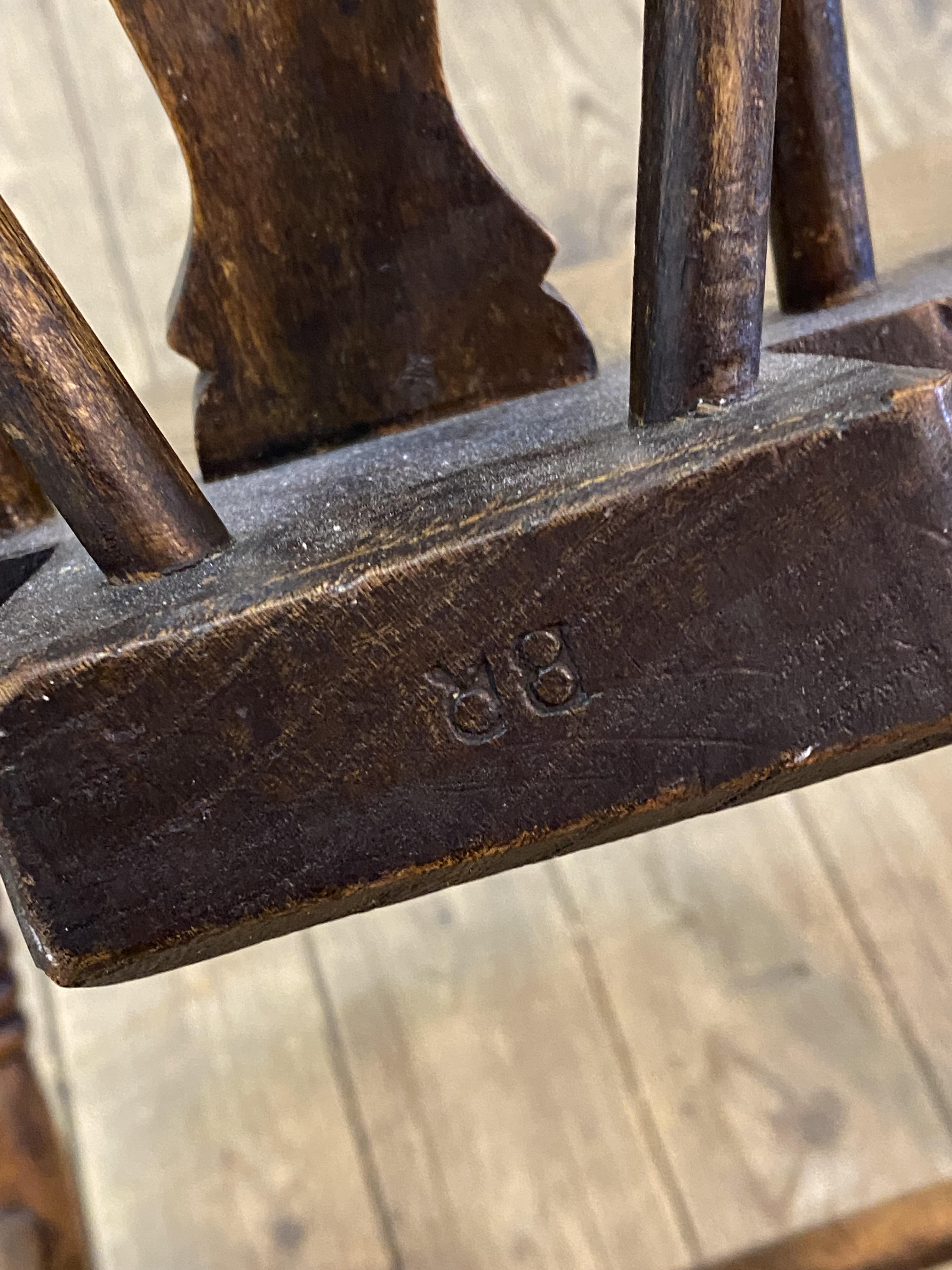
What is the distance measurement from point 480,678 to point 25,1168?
2.57 feet

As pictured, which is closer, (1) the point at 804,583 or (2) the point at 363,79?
(1) the point at 804,583

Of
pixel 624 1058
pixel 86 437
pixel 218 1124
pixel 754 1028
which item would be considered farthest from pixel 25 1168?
pixel 86 437

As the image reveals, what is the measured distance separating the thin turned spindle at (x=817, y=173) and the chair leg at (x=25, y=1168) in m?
0.74

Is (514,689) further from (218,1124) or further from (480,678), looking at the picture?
(218,1124)

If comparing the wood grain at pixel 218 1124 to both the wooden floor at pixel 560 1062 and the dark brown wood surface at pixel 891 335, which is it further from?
the dark brown wood surface at pixel 891 335

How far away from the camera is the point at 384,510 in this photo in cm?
45

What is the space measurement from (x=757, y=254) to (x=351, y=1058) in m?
0.94

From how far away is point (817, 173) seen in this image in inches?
24.4

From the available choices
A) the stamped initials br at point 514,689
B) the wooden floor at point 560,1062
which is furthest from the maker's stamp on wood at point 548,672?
the wooden floor at point 560,1062

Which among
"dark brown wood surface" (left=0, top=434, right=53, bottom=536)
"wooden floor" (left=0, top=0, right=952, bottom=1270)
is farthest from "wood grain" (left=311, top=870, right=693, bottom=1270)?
"dark brown wood surface" (left=0, top=434, right=53, bottom=536)

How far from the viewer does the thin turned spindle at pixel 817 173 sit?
60 cm

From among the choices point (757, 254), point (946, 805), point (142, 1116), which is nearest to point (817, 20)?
point (757, 254)

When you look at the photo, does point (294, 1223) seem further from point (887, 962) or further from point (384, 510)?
point (384, 510)

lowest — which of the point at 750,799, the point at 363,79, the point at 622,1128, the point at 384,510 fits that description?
the point at 622,1128
